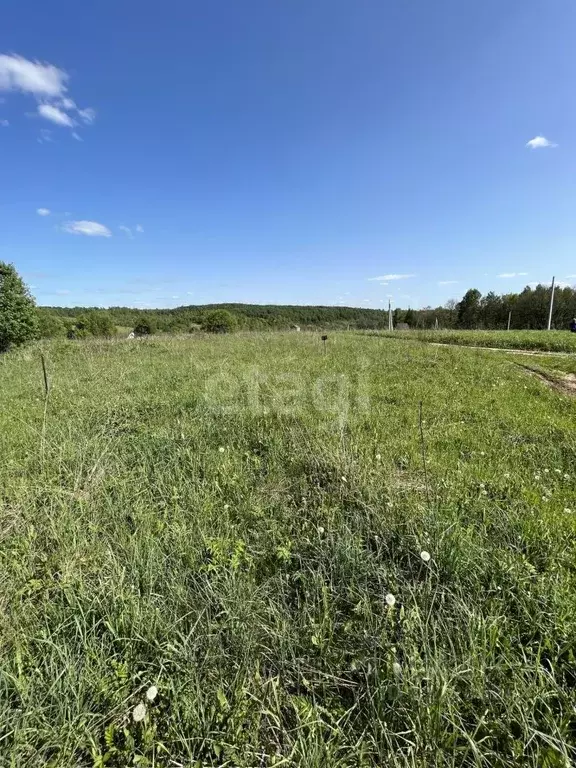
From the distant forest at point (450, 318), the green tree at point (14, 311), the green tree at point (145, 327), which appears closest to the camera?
the green tree at point (14, 311)

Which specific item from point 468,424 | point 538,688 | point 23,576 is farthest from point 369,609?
point 468,424

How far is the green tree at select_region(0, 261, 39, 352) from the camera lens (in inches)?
973

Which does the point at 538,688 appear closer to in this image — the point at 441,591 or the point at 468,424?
the point at 441,591

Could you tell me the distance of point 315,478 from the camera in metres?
3.15

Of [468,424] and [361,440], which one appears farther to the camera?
[468,424]

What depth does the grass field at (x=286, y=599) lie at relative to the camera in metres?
1.28

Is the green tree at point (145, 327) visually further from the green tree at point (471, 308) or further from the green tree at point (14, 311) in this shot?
the green tree at point (471, 308)

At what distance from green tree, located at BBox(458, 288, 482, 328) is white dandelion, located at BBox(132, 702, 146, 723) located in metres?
61.3

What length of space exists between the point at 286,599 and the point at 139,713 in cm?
87

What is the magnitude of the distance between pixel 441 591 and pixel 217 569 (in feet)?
4.23

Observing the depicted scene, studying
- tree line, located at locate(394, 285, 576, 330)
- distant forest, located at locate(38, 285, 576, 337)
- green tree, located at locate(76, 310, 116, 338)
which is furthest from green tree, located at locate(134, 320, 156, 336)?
tree line, located at locate(394, 285, 576, 330)

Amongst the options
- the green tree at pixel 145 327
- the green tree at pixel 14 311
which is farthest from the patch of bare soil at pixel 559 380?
the green tree at pixel 145 327

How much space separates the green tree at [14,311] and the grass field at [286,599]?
27.0m

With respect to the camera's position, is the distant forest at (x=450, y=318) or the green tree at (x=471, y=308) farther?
the green tree at (x=471, y=308)
